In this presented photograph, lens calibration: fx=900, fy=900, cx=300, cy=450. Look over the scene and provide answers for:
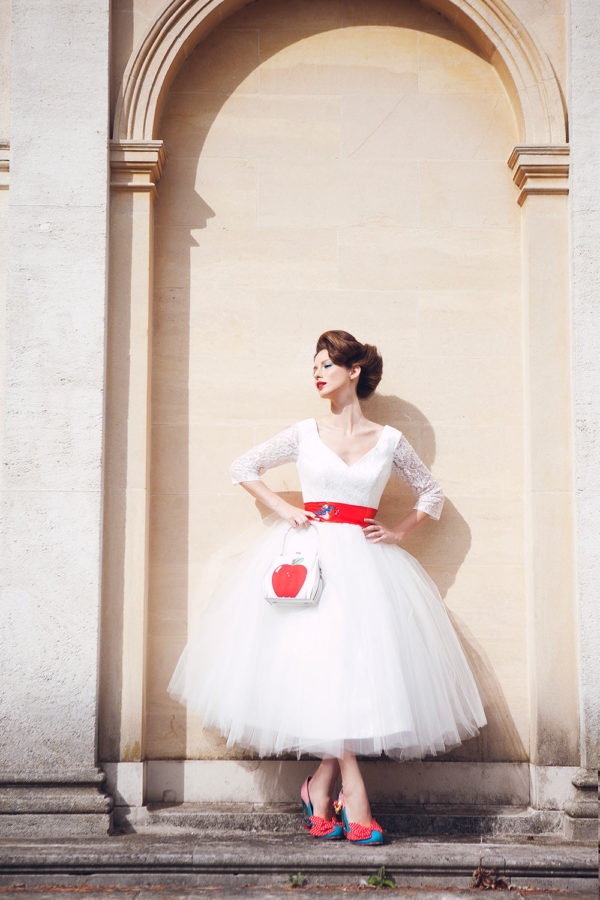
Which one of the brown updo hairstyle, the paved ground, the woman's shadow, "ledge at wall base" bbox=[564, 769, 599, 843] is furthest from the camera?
the woman's shadow

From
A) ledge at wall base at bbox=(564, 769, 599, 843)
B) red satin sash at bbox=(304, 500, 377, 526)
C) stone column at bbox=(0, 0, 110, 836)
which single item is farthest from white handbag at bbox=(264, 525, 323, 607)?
ledge at wall base at bbox=(564, 769, 599, 843)

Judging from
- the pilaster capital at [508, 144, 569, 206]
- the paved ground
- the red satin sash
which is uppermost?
the pilaster capital at [508, 144, 569, 206]

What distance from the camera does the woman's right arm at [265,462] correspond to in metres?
4.60

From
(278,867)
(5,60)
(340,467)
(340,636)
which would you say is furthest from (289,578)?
(5,60)

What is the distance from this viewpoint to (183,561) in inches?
192

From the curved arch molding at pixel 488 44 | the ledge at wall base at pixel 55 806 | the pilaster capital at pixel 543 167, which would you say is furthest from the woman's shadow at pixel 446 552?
the curved arch molding at pixel 488 44

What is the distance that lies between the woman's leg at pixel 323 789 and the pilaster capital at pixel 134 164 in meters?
3.11

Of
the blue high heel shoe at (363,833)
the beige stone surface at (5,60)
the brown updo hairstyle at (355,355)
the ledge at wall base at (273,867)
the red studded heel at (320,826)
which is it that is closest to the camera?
the ledge at wall base at (273,867)

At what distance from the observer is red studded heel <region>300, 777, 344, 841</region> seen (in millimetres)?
4246

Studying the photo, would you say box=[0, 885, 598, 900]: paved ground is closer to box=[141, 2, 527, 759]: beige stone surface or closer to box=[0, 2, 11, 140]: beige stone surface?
box=[141, 2, 527, 759]: beige stone surface

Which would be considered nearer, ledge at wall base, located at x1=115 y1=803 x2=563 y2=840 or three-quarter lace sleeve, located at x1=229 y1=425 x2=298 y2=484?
ledge at wall base, located at x1=115 y1=803 x2=563 y2=840

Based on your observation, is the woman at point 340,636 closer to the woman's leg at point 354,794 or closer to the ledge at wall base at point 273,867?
the woman's leg at point 354,794

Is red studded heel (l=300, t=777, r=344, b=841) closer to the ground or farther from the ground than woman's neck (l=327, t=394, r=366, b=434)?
closer to the ground

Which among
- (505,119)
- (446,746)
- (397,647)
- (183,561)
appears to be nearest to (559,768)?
(446,746)
